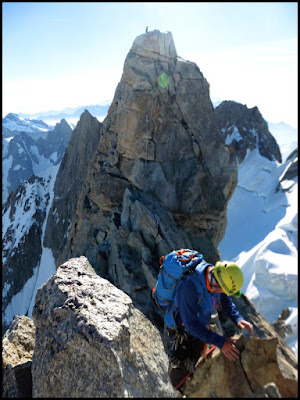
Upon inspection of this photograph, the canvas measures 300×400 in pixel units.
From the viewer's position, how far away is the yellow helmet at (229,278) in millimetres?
4738

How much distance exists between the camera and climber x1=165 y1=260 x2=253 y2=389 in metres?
4.71

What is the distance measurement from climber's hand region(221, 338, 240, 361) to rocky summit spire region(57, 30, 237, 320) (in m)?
12.1

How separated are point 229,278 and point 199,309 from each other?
0.83 meters

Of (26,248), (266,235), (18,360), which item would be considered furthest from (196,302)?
(26,248)

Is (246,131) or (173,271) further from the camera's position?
(246,131)

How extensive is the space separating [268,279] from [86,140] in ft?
121

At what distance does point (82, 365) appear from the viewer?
4.34 meters

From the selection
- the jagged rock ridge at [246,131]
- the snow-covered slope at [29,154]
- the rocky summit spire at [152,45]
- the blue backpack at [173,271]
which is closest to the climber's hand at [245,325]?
the blue backpack at [173,271]

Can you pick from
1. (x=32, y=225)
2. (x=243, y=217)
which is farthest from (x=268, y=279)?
(x=32, y=225)

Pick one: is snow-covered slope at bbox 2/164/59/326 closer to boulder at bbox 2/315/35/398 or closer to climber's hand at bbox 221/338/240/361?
boulder at bbox 2/315/35/398

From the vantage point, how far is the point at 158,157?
65.5 ft

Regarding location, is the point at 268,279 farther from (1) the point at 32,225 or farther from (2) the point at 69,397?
(1) the point at 32,225

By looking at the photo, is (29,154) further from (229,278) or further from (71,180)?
(229,278)

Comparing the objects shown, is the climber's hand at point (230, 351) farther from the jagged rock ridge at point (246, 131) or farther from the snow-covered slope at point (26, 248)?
the jagged rock ridge at point (246, 131)
